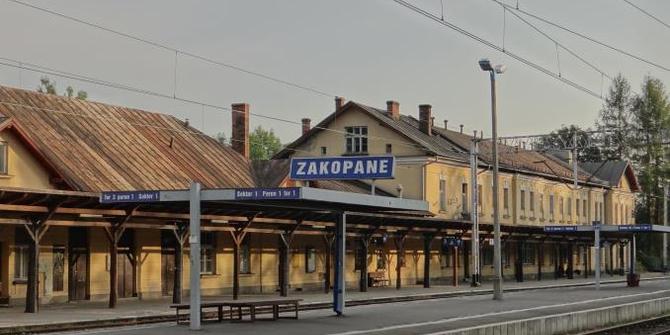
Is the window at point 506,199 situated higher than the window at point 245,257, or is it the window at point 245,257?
the window at point 506,199

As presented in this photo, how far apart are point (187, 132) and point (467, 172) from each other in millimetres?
19096

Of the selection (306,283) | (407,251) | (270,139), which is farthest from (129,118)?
(270,139)

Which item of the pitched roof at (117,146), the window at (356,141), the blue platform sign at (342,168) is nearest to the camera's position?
the blue platform sign at (342,168)

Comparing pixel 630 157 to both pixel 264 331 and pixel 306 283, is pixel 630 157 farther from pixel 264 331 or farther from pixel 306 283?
pixel 264 331

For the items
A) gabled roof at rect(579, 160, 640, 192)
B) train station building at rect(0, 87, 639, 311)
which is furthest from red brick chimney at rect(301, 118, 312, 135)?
gabled roof at rect(579, 160, 640, 192)

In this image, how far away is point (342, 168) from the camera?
877 inches

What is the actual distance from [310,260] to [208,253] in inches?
256

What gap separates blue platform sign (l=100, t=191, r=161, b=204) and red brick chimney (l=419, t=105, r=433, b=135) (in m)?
35.1

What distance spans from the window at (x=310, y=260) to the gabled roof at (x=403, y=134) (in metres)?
12.2

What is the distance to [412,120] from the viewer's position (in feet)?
192

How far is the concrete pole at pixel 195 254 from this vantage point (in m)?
17.9

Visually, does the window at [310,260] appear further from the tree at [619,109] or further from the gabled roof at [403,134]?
the tree at [619,109]

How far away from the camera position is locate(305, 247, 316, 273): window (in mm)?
40312

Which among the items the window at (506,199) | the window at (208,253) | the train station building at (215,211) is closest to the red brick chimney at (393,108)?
the train station building at (215,211)
